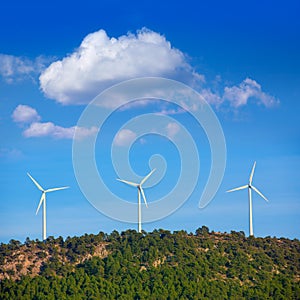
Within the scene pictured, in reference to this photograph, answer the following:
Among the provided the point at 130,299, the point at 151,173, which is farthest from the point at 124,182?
the point at 130,299

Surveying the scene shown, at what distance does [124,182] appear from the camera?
648ft

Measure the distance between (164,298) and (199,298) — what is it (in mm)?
8601

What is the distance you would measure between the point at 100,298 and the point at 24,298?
736 inches

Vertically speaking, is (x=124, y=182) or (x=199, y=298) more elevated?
(x=124, y=182)

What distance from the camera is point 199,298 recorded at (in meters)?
200

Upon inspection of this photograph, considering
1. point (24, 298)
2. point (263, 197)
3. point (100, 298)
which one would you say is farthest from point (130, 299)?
point (263, 197)

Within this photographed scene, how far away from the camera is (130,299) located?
199625 millimetres

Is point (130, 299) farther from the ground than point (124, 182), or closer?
closer

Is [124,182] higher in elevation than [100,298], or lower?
higher

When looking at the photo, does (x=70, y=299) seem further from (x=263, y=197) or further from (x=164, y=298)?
(x=263, y=197)

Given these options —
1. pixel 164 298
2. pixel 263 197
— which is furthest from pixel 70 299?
pixel 263 197

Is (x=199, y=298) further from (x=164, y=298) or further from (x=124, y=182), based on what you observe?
(x=124, y=182)

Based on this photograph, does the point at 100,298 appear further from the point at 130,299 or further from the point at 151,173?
the point at 151,173

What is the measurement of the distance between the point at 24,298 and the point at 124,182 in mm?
37744
